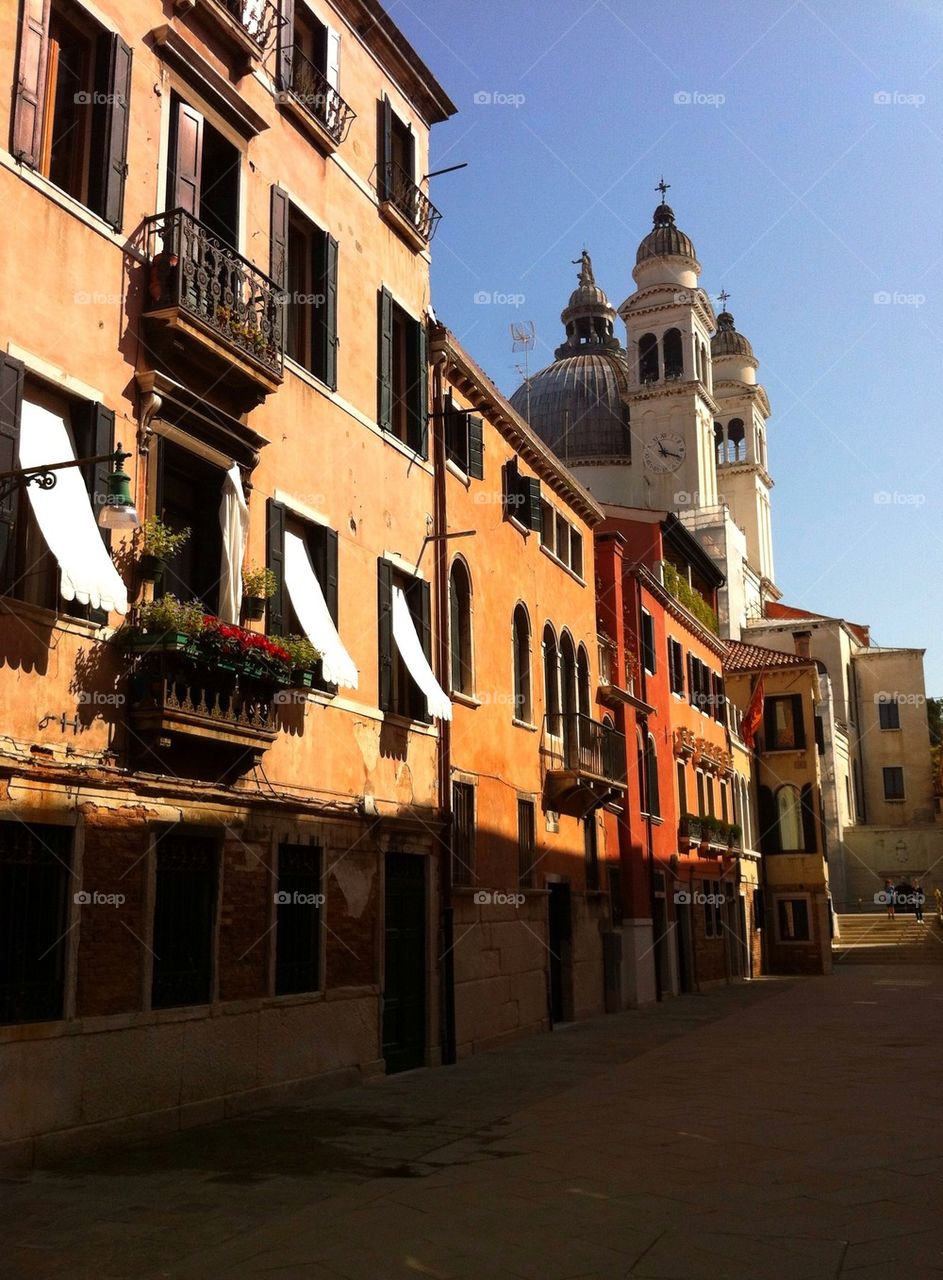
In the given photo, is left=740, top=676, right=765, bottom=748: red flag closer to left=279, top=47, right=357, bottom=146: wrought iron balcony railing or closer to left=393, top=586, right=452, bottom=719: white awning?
left=393, top=586, right=452, bottom=719: white awning

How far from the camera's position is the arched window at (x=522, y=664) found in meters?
20.6

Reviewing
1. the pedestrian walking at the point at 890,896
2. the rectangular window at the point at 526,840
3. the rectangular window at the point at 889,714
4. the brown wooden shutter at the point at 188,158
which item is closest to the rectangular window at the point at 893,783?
the rectangular window at the point at 889,714

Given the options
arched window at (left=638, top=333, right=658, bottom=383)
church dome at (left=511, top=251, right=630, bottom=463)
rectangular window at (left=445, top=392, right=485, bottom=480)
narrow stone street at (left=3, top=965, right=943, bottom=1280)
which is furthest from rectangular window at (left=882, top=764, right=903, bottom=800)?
narrow stone street at (left=3, top=965, right=943, bottom=1280)

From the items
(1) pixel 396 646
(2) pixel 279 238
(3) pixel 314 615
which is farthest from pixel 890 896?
(2) pixel 279 238

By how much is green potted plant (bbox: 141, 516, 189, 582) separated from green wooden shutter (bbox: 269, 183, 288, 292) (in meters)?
3.84

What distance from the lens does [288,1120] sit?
11.4m

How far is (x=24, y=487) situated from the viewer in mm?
9750

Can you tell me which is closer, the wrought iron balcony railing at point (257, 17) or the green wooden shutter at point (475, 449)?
the wrought iron balcony railing at point (257, 17)

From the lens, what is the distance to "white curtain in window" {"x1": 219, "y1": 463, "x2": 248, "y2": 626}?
11664 mm

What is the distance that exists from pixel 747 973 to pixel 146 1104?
99.8ft

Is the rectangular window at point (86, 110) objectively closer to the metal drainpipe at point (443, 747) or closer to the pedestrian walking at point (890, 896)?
the metal drainpipe at point (443, 747)

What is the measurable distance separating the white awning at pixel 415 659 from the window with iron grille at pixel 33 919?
622 cm

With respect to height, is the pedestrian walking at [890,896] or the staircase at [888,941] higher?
the pedestrian walking at [890,896]

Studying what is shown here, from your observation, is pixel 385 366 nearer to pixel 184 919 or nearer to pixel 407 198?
pixel 407 198
